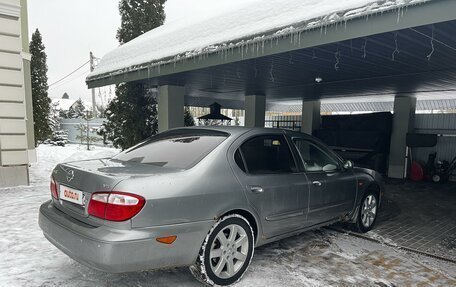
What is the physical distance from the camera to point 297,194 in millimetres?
3607

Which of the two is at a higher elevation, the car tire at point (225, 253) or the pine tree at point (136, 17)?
the pine tree at point (136, 17)

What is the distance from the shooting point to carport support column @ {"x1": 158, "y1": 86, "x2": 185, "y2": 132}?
8.98m

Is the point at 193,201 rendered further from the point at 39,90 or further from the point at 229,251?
the point at 39,90

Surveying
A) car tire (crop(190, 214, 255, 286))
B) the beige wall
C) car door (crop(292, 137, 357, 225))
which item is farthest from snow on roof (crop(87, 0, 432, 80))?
car tire (crop(190, 214, 255, 286))

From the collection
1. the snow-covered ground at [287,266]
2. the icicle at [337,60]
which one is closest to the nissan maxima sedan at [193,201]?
the snow-covered ground at [287,266]

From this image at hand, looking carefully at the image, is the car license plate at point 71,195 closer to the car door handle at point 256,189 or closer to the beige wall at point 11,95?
the car door handle at point 256,189

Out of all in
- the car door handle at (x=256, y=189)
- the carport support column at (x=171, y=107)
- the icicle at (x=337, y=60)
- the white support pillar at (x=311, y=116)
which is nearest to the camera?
the car door handle at (x=256, y=189)

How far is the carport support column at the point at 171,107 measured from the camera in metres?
8.98

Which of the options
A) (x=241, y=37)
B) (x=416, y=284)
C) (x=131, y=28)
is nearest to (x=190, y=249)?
(x=416, y=284)

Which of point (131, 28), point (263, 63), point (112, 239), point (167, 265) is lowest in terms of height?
point (167, 265)

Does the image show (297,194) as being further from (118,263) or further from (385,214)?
(385,214)

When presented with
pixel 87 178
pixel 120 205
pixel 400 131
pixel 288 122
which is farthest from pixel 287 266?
pixel 288 122

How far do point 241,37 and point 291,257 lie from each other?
322 cm

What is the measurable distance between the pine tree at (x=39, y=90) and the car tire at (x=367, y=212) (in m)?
13.6
